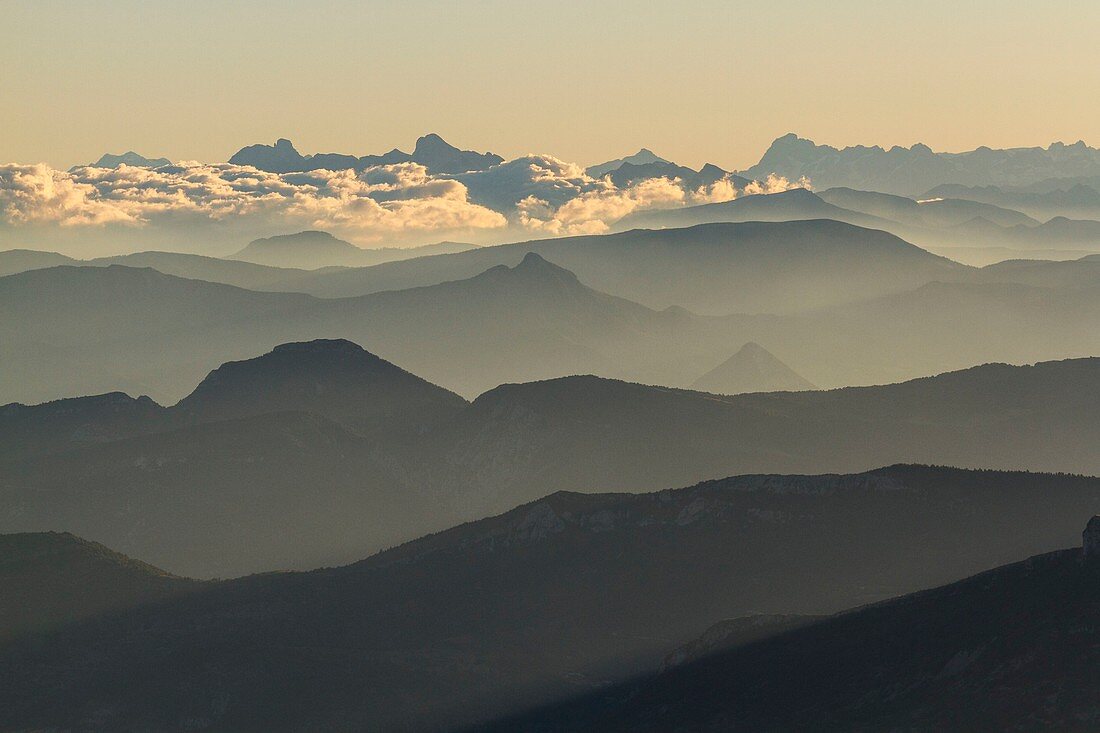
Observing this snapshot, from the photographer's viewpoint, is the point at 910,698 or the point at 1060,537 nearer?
the point at 910,698

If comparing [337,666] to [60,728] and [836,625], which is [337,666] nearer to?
[60,728]

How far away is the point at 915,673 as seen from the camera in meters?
135

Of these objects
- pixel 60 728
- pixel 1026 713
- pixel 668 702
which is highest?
pixel 1026 713

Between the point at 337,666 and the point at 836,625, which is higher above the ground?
the point at 836,625

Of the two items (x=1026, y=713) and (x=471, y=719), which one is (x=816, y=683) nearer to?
(x=1026, y=713)

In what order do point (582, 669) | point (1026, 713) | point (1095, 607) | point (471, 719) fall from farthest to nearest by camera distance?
point (582, 669), point (471, 719), point (1095, 607), point (1026, 713)

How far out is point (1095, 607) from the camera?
129 meters

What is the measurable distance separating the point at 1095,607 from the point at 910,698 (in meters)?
16.4

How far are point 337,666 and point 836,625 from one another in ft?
224

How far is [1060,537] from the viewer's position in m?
198

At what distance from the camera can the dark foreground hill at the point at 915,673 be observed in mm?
120312

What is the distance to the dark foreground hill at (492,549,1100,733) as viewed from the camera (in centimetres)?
12031

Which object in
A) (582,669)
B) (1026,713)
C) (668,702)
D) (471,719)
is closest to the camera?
(1026,713)

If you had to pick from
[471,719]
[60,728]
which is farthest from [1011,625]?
[60,728]
